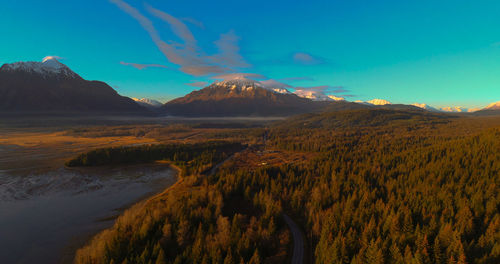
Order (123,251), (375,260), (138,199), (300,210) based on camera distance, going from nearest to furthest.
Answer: (375,260) < (123,251) < (300,210) < (138,199)

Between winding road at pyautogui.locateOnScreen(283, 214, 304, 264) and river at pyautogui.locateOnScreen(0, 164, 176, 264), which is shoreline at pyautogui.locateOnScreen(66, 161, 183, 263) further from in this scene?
winding road at pyautogui.locateOnScreen(283, 214, 304, 264)

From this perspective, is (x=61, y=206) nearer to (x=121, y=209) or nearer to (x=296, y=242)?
(x=121, y=209)

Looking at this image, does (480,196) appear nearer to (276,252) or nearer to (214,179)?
(276,252)

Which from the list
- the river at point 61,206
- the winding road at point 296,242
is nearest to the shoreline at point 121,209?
the river at point 61,206

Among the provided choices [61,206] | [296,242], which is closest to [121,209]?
[61,206]

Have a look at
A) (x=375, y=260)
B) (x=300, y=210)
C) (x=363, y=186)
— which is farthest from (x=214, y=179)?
(x=375, y=260)

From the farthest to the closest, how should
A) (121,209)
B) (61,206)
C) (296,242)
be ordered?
(121,209), (61,206), (296,242)

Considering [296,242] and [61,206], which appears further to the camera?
[61,206]

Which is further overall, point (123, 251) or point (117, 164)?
point (117, 164)

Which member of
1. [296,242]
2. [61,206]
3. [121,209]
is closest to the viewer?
[296,242]
